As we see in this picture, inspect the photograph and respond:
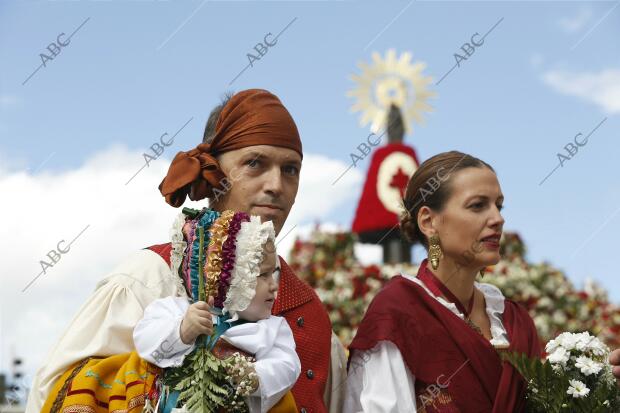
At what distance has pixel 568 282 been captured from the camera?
11.1 metres

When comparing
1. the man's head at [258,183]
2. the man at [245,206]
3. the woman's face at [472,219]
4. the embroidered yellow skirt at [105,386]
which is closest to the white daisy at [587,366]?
the woman's face at [472,219]

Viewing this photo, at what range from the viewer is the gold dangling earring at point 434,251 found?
3746mm

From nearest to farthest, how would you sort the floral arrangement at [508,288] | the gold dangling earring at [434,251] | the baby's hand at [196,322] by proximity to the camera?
the baby's hand at [196,322]
the gold dangling earring at [434,251]
the floral arrangement at [508,288]

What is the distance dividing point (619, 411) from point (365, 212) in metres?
10.6

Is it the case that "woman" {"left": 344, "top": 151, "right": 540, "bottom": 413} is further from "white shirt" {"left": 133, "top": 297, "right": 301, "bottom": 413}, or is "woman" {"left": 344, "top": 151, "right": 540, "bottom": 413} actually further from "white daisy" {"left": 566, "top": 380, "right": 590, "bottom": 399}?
"white shirt" {"left": 133, "top": 297, "right": 301, "bottom": 413}

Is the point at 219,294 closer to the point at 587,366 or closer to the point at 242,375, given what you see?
the point at 242,375

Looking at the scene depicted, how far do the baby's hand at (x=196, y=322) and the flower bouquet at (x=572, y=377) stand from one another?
139 centimetres

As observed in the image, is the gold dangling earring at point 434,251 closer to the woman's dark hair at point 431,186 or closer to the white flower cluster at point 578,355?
the woman's dark hair at point 431,186

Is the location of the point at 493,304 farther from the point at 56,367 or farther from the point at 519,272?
the point at 519,272

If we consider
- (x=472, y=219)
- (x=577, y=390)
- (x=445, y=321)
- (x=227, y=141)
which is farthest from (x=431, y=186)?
(x=577, y=390)

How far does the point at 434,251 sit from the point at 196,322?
1483 mm

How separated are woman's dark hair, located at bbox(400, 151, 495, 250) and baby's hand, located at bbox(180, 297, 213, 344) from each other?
1479 millimetres

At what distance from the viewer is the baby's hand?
8.64 ft

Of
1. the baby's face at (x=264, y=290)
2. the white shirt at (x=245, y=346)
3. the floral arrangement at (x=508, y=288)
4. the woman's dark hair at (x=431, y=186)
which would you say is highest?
the floral arrangement at (x=508, y=288)
